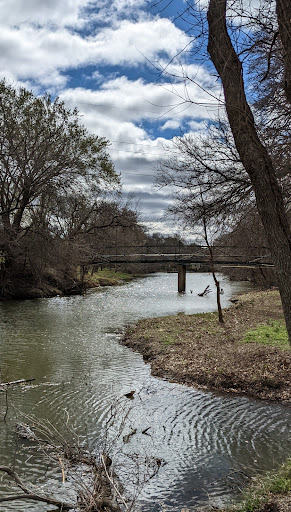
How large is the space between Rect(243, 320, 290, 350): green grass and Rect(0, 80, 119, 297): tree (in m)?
14.9

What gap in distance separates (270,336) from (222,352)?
2388 mm

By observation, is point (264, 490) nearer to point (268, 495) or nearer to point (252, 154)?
point (268, 495)

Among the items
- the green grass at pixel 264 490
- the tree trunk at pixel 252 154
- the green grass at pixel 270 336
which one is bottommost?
the green grass at pixel 264 490

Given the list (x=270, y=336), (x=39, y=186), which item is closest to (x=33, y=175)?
(x=39, y=186)

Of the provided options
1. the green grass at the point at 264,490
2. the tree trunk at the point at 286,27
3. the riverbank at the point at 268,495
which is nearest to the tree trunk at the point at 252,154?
the tree trunk at the point at 286,27

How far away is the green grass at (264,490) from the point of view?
3.88 metres

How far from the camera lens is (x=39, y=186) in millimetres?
23672

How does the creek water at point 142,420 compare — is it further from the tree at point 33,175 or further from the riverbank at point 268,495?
the tree at point 33,175

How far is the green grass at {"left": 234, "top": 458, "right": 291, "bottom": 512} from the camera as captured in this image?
3882 millimetres

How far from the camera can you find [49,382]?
9.15 meters

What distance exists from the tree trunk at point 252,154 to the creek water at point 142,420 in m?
2.79

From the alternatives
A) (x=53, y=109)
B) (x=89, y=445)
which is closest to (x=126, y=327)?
(x=89, y=445)

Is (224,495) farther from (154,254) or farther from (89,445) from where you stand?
(154,254)

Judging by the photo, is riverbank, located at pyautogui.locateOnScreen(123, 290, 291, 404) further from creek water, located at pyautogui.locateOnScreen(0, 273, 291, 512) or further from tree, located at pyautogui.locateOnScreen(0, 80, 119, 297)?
tree, located at pyautogui.locateOnScreen(0, 80, 119, 297)
